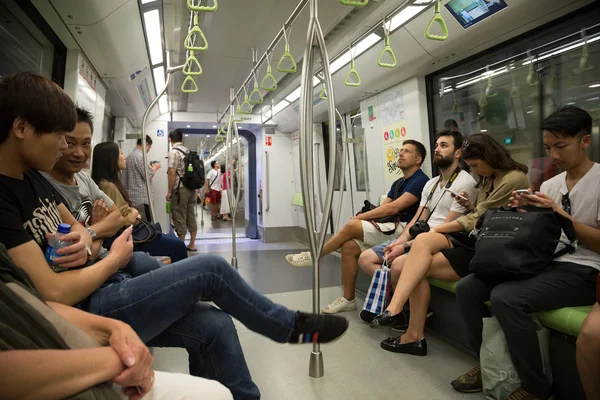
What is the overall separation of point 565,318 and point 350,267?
1763 mm

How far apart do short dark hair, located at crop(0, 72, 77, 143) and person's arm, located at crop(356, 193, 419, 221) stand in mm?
2696

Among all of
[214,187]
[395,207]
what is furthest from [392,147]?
[214,187]

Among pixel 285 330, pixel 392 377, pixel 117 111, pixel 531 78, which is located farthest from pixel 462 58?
pixel 117 111

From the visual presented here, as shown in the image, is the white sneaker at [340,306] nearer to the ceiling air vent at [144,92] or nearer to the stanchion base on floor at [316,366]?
the stanchion base on floor at [316,366]

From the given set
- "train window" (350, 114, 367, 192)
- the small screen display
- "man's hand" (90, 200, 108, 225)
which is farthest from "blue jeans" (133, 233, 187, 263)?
"train window" (350, 114, 367, 192)

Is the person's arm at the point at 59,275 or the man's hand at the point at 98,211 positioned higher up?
the man's hand at the point at 98,211

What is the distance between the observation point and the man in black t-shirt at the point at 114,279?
1.00 metres

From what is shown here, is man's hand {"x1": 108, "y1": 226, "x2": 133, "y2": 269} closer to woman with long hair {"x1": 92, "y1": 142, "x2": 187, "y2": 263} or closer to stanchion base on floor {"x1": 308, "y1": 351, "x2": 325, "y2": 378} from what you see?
stanchion base on floor {"x1": 308, "y1": 351, "x2": 325, "y2": 378}

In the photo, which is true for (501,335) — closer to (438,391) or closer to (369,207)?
(438,391)

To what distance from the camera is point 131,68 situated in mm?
4141

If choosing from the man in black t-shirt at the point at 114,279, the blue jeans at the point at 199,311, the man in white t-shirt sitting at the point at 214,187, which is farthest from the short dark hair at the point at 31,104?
the man in white t-shirt sitting at the point at 214,187

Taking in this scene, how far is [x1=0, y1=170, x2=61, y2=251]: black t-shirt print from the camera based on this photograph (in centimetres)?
94

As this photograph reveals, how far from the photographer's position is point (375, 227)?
3.22 meters

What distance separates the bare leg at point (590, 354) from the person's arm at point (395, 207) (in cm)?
193
